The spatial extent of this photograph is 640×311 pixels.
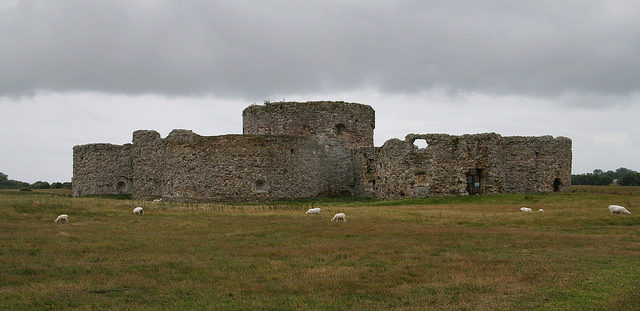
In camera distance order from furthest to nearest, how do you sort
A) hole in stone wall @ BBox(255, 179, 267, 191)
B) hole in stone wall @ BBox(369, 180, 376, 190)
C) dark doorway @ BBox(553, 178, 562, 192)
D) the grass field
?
hole in stone wall @ BBox(369, 180, 376, 190), dark doorway @ BBox(553, 178, 562, 192), hole in stone wall @ BBox(255, 179, 267, 191), the grass field

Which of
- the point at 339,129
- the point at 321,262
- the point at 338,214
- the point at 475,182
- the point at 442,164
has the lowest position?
the point at 321,262

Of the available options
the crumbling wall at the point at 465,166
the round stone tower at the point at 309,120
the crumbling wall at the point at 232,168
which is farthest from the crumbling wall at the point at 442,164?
the crumbling wall at the point at 232,168

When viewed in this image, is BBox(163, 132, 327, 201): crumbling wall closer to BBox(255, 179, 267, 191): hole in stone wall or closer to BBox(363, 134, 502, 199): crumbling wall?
BBox(255, 179, 267, 191): hole in stone wall

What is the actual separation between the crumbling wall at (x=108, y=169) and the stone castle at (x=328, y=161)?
2.15m

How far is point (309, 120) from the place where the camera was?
36156 millimetres

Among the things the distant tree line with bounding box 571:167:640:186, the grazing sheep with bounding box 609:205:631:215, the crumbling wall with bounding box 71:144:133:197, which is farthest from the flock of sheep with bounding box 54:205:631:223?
the distant tree line with bounding box 571:167:640:186

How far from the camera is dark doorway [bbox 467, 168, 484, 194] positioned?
106 feet

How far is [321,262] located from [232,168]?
68.7 feet

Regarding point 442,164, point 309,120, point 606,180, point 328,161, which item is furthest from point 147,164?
point 606,180

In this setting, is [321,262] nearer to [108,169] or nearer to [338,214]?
[338,214]

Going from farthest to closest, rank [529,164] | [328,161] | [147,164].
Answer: [147,164]
[328,161]
[529,164]

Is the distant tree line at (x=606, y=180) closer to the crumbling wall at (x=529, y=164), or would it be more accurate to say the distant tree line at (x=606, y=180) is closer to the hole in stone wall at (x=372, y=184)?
the crumbling wall at (x=529, y=164)

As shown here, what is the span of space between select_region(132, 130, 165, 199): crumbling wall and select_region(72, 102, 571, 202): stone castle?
6cm

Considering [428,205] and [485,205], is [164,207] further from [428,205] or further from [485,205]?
[485,205]
